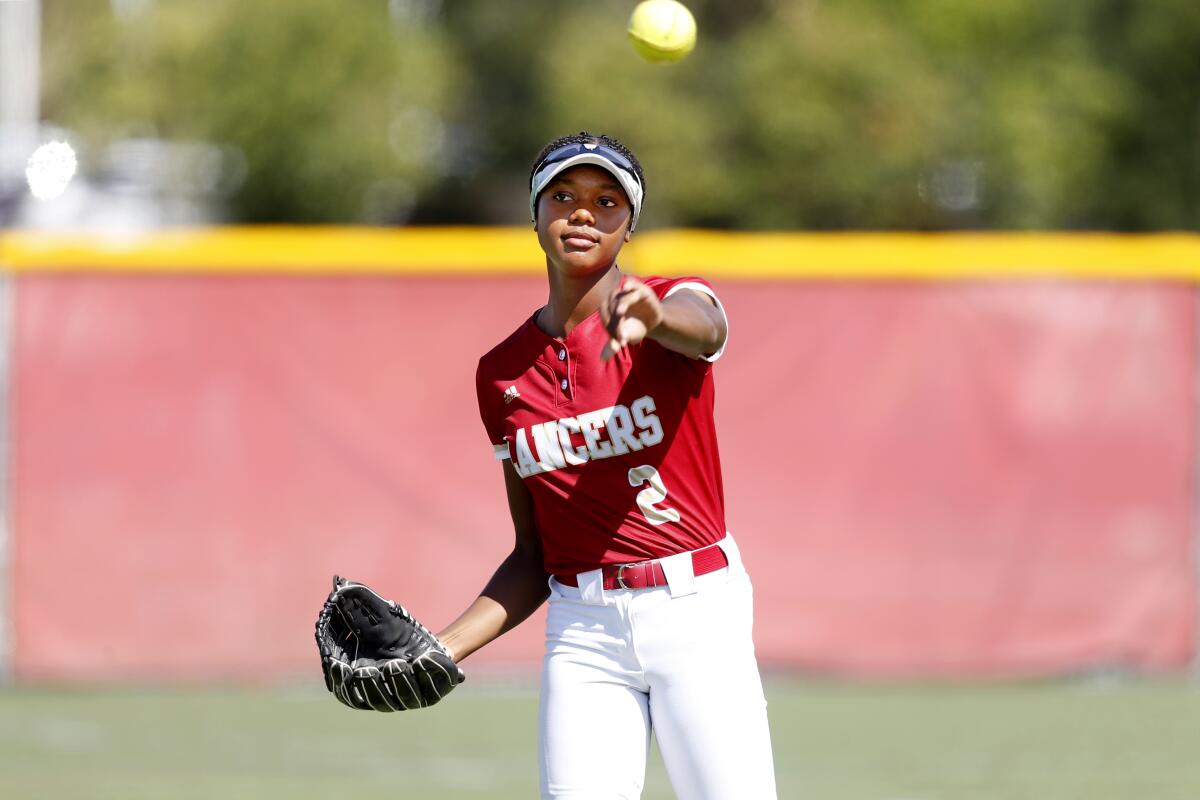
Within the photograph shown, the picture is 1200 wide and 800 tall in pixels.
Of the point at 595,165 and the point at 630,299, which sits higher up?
the point at 595,165

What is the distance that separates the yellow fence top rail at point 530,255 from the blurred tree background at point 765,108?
528 inches

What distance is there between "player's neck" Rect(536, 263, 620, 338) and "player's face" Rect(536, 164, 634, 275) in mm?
64

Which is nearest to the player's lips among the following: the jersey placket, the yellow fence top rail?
the jersey placket

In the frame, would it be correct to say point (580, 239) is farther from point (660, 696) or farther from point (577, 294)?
point (660, 696)

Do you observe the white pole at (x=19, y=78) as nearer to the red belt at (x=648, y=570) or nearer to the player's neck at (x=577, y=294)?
the player's neck at (x=577, y=294)

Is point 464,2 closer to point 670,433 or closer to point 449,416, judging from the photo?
point 449,416

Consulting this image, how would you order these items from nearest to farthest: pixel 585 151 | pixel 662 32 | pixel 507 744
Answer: pixel 585 151
pixel 662 32
pixel 507 744

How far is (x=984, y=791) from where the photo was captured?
297 inches

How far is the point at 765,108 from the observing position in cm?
2536

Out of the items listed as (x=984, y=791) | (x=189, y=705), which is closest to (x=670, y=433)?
(x=984, y=791)

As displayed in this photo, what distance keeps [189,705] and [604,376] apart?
6.20 meters

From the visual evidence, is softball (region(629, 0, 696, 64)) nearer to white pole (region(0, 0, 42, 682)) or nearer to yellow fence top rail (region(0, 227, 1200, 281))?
yellow fence top rail (region(0, 227, 1200, 281))

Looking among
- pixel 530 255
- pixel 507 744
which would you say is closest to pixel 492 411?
pixel 507 744

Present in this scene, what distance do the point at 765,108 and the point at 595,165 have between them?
21.6 meters
